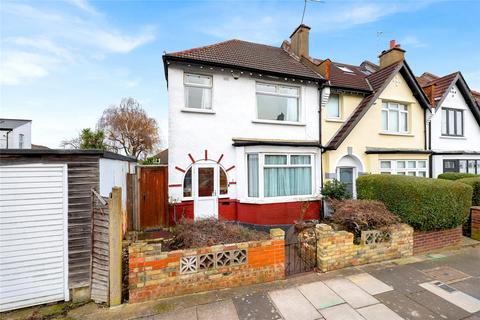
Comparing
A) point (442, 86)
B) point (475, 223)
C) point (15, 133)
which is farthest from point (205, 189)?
point (15, 133)

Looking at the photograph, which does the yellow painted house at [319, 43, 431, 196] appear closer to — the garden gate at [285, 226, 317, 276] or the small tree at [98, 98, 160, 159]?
the garden gate at [285, 226, 317, 276]

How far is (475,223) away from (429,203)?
2.80m

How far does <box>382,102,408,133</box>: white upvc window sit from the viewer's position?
11.1 metres

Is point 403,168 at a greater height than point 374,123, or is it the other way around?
point 374,123

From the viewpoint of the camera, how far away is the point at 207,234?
490 cm

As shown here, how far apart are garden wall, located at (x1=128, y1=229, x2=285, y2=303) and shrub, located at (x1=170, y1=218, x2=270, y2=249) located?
0.81 ft

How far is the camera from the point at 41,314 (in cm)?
383

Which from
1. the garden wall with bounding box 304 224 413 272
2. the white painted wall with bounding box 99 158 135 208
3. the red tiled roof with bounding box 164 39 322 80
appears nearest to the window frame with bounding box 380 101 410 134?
the red tiled roof with bounding box 164 39 322 80

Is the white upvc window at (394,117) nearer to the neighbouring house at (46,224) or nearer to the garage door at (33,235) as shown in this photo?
the neighbouring house at (46,224)

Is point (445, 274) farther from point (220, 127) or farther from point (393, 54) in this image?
point (393, 54)

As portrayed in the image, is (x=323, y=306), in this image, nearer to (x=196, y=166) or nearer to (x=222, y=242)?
(x=222, y=242)

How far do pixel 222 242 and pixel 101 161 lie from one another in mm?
2979

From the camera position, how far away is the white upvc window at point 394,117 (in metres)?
11.1

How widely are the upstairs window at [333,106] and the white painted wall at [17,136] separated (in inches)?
1301
